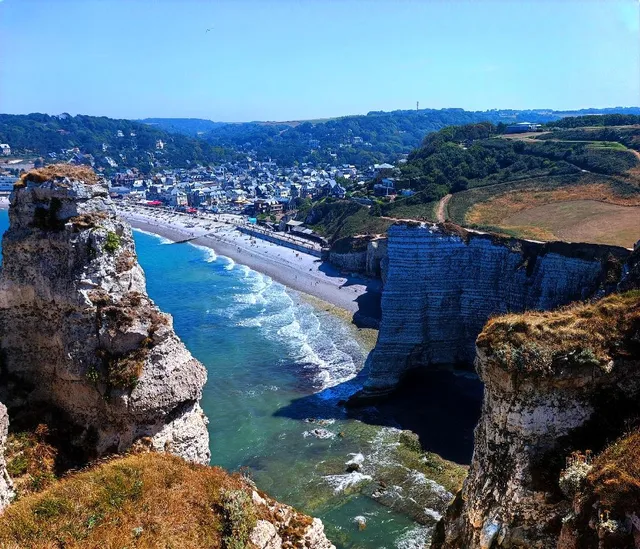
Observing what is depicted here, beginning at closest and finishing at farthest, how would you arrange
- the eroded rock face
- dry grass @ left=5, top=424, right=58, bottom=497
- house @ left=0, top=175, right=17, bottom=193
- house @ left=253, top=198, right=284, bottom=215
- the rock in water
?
1. the eroded rock face
2. dry grass @ left=5, top=424, right=58, bottom=497
3. the rock in water
4. house @ left=253, top=198, right=284, bottom=215
5. house @ left=0, top=175, right=17, bottom=193

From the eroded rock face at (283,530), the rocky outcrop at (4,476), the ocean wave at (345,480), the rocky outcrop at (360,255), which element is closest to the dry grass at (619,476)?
the eroded rock face at (283,530)

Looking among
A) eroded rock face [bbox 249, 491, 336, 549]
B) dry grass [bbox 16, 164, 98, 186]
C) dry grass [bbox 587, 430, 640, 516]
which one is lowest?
eroded rock face [bbox 249, 491, 336, 549]

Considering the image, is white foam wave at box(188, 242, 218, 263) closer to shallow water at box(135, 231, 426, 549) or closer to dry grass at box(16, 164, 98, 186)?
shallow water at box(135, 231, 426, 549)

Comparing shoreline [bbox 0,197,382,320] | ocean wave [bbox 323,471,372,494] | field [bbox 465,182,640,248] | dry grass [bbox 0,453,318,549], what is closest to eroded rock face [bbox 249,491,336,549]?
dry grass [bbox 0,453,318,549]

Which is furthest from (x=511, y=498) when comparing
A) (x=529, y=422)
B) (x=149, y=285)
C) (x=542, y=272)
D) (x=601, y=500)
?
(x=149, y=285)

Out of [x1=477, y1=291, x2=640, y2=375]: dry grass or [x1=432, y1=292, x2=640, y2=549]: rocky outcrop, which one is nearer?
Result: [x1=432, y1=292, x2=640, y2=549]: rocky outcrop

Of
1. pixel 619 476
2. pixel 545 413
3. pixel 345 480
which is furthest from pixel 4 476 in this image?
pixel 345 480

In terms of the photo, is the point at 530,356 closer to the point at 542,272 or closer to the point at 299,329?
the point at 542,272
